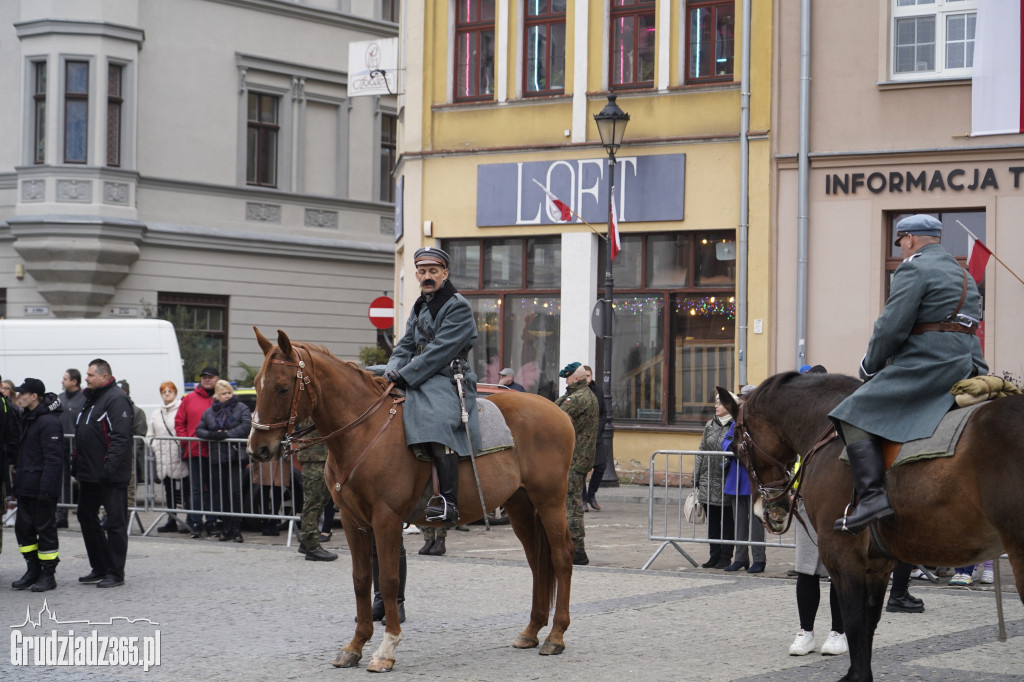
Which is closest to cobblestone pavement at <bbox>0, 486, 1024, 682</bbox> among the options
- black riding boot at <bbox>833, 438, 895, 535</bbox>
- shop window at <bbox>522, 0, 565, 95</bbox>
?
black riding boot at <bbox>833, 438, 895, 535</bbox>

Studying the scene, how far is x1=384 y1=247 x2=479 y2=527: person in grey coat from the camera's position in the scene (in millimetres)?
8547

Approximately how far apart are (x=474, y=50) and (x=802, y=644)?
18088 mm

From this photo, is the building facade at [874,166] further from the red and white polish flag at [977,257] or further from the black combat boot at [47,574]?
the black combat boot at [47,574]

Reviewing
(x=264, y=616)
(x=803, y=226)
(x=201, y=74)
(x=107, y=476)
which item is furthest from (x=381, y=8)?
(x=264, y=616)

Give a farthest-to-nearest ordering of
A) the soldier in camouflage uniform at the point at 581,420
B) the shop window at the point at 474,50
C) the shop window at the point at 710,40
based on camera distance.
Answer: the shop window at the point at 474,50, the shop window at the point at 710,40, the soldier in camouflage uniform at the point at 581,420

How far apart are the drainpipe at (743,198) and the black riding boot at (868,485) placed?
50.1 feet

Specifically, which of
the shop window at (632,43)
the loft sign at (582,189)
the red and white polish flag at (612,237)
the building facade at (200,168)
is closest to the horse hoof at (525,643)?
the red and white polish flag at (612,237)

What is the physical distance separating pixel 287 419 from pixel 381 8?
29.0 meters

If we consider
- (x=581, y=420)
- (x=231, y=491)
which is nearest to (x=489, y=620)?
(x=581, y=420)

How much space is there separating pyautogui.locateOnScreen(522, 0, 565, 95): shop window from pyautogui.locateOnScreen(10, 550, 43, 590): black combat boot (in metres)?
14.6

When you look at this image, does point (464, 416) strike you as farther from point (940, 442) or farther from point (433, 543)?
point (433, 543)

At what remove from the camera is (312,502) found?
45.2 feet

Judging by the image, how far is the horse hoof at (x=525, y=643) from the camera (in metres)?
8.75

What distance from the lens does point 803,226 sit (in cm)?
2147
